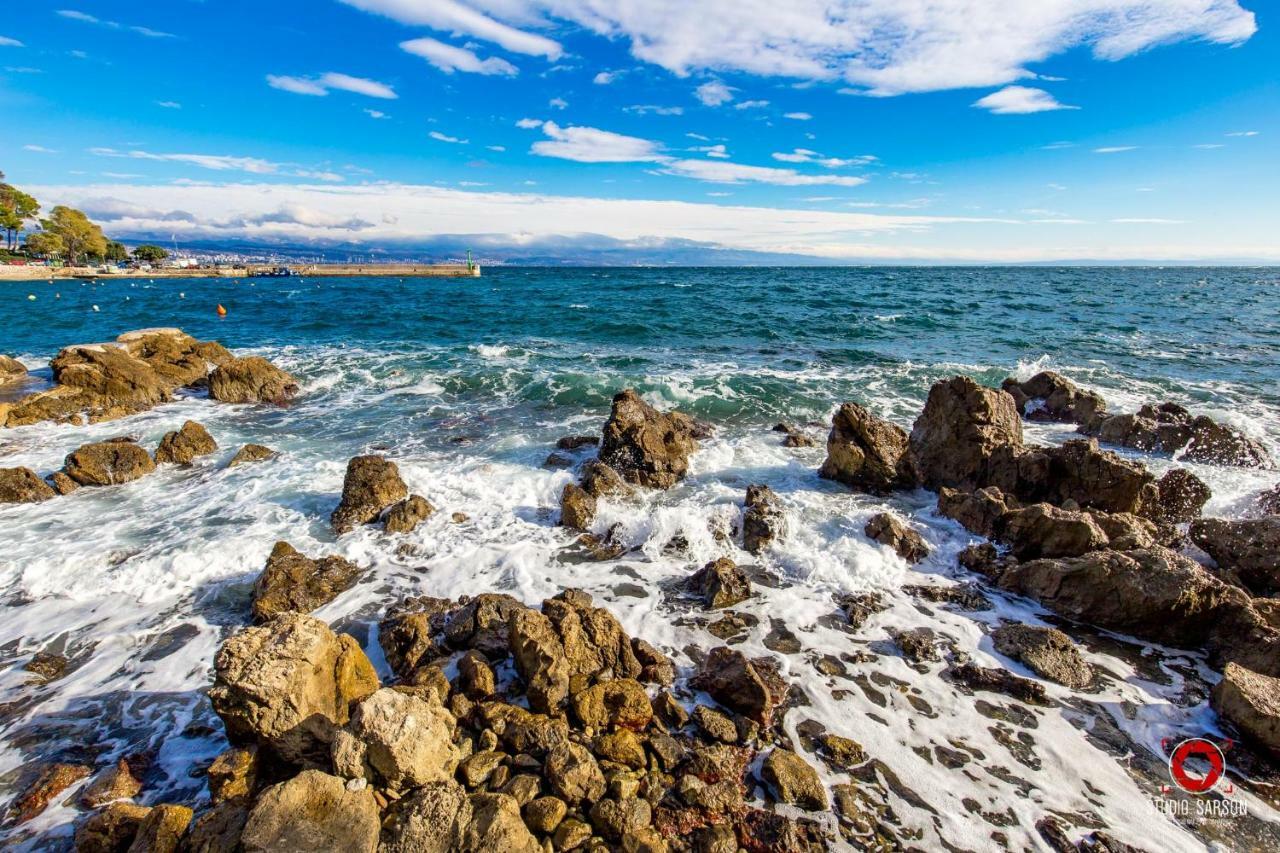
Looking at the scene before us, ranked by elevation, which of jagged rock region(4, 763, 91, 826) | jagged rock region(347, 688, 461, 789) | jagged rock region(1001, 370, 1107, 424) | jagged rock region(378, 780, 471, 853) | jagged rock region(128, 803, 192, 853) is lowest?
jagged rock region(4, 763, 91, 826)

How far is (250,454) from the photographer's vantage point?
13.2m

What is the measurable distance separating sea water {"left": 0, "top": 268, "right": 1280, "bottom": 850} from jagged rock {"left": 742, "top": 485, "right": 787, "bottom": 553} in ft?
1.03

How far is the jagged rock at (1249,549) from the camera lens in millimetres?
8000

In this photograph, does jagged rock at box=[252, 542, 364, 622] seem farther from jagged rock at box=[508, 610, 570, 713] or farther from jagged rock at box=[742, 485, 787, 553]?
jagged rock at box=[742, 485, 787, 553]

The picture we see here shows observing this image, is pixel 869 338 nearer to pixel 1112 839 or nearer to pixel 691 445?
pixel 691 445

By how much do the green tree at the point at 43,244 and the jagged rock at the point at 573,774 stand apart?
120 metres

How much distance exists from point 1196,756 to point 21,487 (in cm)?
1890

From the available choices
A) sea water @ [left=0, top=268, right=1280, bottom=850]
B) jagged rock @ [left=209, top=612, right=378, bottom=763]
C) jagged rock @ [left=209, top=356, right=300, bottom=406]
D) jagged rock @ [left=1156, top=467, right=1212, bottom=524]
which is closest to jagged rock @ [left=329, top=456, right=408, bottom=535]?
sea water @ [left=0, top=268, right=1280, bottom=850]

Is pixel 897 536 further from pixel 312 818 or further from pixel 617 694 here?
pixel 312 818

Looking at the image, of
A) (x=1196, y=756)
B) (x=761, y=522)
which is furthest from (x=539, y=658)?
(x=1196, y=756)

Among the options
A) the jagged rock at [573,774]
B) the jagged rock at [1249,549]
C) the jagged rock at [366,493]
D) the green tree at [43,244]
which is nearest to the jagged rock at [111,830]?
the jagged rock at [573,774]

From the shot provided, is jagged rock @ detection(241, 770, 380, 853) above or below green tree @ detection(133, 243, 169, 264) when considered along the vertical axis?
below

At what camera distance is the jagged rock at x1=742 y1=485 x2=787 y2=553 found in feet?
31.0

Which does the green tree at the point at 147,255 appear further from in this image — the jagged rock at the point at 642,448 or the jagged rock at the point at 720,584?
the jagged rock at the point at 720,584
